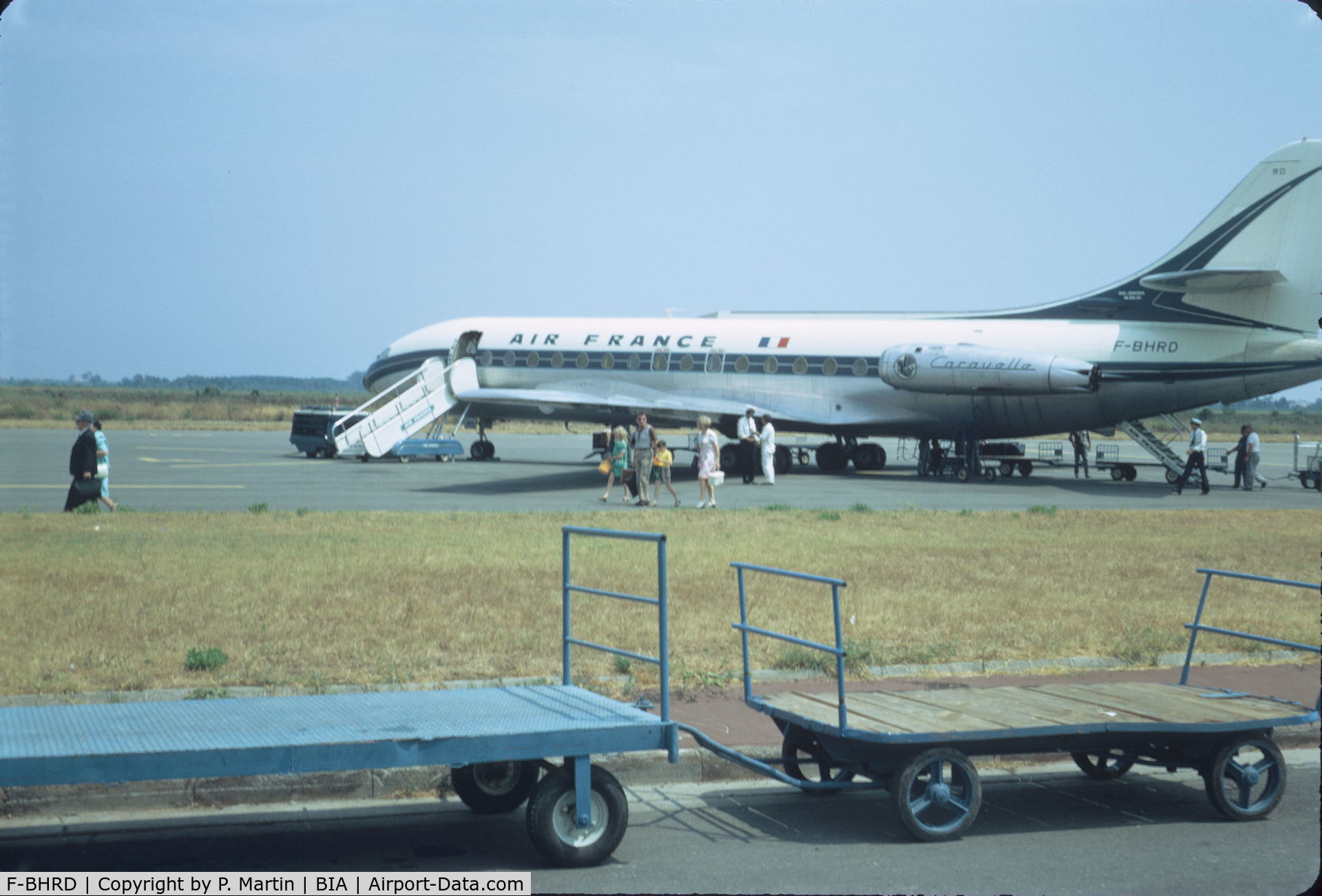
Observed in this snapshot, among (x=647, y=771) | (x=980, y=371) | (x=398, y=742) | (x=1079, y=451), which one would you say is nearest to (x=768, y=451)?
(x=980, y=371)

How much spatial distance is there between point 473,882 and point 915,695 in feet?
11.0

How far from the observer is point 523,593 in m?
13.5

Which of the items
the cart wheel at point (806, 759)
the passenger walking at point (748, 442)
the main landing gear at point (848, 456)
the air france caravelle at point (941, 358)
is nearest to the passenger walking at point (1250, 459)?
the air france caravelle at point (941, 358)

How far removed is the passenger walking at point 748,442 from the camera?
3194cm

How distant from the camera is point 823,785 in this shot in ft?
23.7

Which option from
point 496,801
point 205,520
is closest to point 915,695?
point 496,801

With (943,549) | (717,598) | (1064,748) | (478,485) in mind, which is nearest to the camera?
(1064,748)

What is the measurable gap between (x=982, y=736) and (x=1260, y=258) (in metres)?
26.1

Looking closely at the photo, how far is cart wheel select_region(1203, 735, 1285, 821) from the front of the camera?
7.22 m

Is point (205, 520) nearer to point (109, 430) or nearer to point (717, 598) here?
point (717, 598)

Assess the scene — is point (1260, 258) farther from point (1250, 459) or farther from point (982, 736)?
point (982, 736)

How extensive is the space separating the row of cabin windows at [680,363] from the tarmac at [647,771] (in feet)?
77.5
